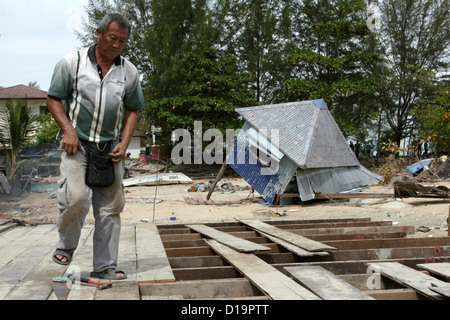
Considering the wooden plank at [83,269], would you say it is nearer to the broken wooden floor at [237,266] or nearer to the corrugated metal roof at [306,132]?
the broken wooden floor at [237,266]

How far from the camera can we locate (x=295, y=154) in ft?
41.2

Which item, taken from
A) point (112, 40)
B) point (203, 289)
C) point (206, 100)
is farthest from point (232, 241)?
point (206, 100)

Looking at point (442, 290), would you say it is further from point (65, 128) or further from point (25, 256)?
point (25, 256)

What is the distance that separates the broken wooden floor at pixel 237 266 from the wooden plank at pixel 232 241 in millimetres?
10

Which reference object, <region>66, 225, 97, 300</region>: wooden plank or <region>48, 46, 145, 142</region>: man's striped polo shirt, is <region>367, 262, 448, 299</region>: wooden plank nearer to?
<region>66, 225, 97, 300</region>: wooden plank

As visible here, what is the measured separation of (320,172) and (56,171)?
26.7 ft

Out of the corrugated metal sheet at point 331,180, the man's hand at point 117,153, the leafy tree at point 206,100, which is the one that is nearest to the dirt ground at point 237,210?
the corrugated metal sheet at point 331,180

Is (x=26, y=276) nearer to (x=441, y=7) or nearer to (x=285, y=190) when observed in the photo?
(x=285, y=190)

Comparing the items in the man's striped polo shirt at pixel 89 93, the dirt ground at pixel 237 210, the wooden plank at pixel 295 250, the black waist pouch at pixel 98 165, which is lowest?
the dirt ground at pixel 237 210

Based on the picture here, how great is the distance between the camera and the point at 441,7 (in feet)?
97.9

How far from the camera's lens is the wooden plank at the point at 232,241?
4.07 metres

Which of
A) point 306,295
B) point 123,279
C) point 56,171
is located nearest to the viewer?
point 306,295

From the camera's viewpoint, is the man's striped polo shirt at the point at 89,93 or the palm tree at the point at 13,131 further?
the palm tree at the point at 13,131
